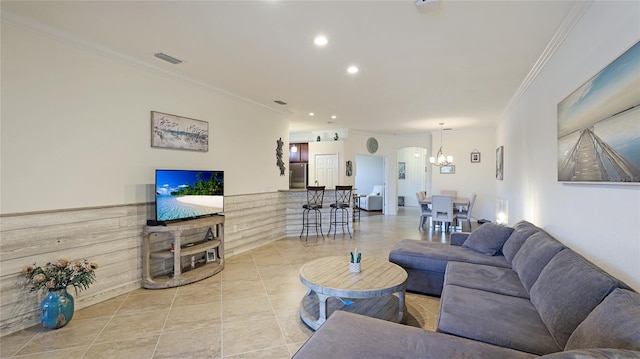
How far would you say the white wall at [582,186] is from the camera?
5.59 feet

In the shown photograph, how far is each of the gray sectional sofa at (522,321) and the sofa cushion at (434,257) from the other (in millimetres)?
505

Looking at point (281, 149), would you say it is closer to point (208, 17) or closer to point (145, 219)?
point (145, 219)

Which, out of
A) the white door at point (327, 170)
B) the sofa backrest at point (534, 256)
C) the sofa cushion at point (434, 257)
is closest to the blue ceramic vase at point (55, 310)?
the sofa cushion at point (434, 257)

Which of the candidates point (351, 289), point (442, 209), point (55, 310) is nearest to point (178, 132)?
point (55, 310)

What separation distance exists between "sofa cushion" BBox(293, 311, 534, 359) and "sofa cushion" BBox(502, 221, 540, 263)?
1.86 m

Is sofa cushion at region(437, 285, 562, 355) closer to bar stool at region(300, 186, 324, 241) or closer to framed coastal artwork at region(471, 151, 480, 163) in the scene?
bar stool at region(300, 186, 324, 241)

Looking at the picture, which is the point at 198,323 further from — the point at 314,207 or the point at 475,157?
the point at 475,157

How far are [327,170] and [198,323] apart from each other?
6.62m

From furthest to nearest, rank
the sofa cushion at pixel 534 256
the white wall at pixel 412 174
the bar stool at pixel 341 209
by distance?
the white wall at pixel 412 174
the bar stool at pixel 341 209
the sofa cushion at pixel 534 256

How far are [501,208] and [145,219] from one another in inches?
276

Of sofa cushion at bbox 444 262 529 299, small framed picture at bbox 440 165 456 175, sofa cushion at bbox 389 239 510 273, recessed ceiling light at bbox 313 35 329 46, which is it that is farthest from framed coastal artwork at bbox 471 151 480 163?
recessed ceiling light at bbox 313 35 329 46

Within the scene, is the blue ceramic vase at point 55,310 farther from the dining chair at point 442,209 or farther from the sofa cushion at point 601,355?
the dining chair at point 442,209

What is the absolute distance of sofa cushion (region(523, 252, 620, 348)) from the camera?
153cm

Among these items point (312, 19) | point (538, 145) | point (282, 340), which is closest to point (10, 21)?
point (312, 19)
